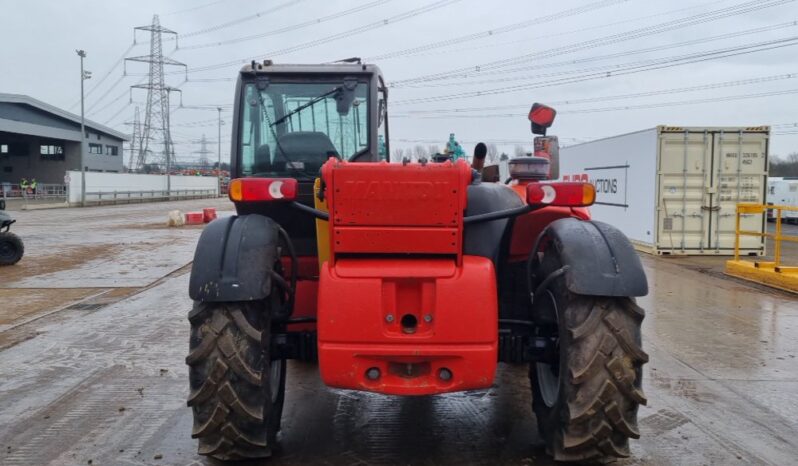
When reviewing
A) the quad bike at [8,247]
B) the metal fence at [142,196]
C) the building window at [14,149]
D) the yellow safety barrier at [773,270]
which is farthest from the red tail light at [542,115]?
the building window at [14,149]

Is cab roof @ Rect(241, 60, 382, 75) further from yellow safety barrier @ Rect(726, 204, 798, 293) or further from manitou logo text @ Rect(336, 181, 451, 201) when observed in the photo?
yellow safety barrier @ Rect(726, 204, 798, 293)

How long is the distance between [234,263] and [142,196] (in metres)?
57.4

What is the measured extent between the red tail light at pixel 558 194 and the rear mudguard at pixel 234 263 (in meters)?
1.49

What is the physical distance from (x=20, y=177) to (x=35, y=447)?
66986 mm

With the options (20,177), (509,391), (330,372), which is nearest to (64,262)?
(509,391)

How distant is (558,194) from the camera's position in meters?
3.90

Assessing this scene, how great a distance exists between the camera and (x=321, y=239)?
13.8ft

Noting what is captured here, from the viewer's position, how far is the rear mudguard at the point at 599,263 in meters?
3.68

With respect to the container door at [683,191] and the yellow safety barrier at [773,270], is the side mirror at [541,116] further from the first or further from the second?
the container door at [683,191]

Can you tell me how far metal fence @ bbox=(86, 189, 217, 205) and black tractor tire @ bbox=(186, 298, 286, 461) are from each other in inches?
1851

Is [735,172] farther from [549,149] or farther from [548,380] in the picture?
[548,380]

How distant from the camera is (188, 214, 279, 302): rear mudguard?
3723 millimetres

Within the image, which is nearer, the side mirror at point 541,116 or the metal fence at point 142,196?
the side mirror at point 541,116

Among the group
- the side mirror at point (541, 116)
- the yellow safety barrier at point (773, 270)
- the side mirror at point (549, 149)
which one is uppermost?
the side mirror at point (541, 116)
